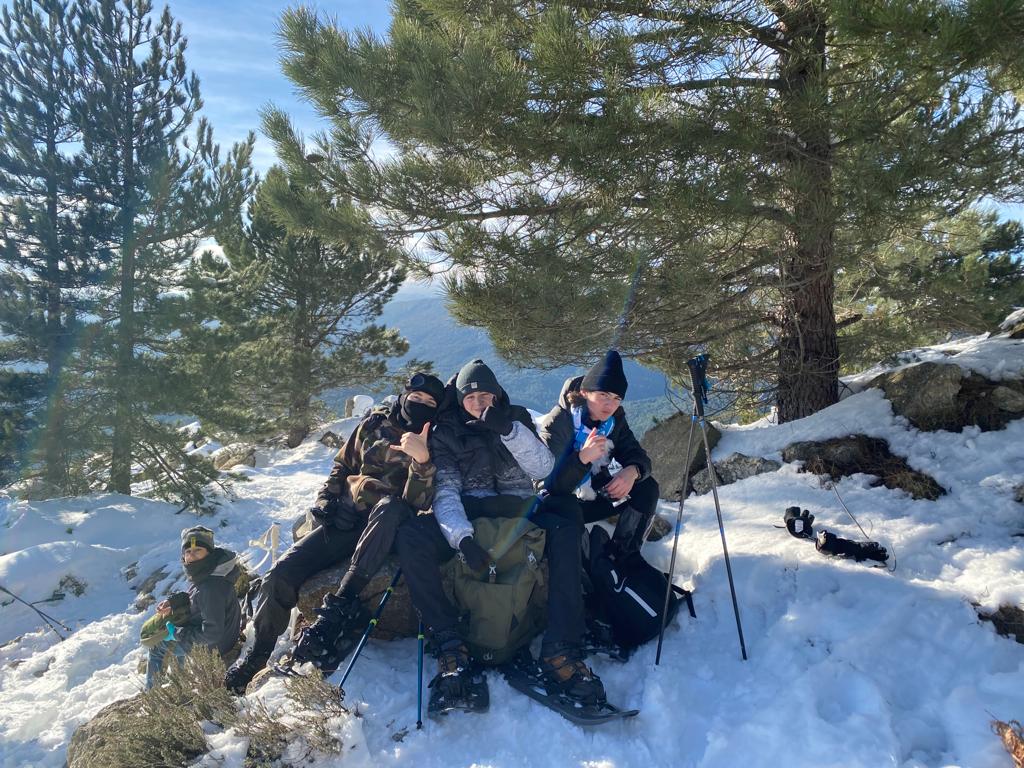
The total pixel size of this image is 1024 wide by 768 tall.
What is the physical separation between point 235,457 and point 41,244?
814 cm

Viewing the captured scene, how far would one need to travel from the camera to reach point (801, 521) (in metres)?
4.45

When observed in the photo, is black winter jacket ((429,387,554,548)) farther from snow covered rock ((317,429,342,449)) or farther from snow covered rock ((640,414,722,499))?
snow covered rock ((317,429,342,449))

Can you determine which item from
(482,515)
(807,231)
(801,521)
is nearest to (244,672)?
(482,515)

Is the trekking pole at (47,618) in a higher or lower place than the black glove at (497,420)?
lower

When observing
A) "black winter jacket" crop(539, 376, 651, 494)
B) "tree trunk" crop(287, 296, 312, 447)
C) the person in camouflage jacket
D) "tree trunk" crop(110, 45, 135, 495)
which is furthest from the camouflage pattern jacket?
"tree trunk" crop(287, 296, 312, 447)

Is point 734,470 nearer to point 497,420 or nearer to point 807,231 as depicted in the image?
point 807,231

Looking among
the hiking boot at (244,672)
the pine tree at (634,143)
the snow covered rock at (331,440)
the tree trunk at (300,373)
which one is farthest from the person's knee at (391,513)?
the tree trunk at (300,373)

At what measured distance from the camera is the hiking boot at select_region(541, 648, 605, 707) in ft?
10.5

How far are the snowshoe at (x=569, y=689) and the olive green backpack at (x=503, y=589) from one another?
0.24 m

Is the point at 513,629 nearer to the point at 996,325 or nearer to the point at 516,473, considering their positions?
the point at 516,473

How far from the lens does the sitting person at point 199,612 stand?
4426 mm

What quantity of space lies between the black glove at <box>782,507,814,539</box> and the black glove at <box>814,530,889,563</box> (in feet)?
0.73

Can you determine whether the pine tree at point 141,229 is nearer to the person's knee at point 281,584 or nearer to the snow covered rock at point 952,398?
the person's knee at point 281,584

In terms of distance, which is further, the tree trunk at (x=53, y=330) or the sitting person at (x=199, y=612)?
the tree trunk at (x=53, y=330)
